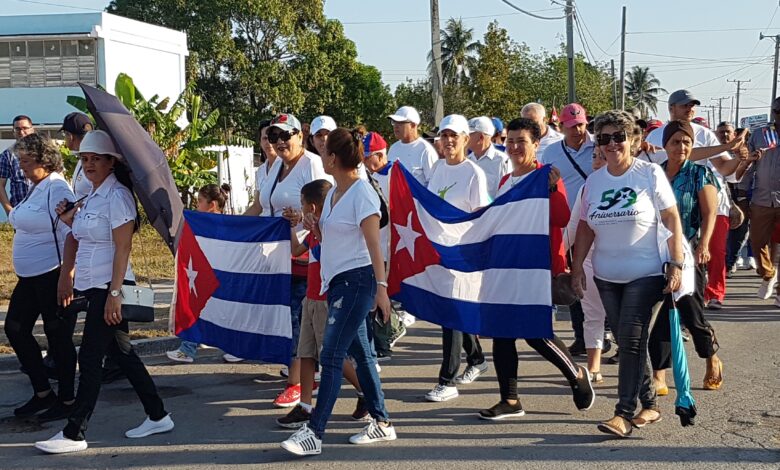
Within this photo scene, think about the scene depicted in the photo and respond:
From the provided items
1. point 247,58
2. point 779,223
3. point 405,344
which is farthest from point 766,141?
point 247,58

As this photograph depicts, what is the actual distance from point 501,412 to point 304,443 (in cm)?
150

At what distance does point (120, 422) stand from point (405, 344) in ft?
10.8

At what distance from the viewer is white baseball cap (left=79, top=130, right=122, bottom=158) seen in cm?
579

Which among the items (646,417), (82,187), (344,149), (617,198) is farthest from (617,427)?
(82,187)

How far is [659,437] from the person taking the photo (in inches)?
222

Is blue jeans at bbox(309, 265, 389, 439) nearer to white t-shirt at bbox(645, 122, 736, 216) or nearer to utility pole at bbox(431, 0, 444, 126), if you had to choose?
white t-shirt at bbox(645, 122, 736, 216)

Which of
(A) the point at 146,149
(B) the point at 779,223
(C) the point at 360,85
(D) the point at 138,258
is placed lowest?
(D) the point at 138,258

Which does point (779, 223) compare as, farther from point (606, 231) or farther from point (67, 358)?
point (67, 358)

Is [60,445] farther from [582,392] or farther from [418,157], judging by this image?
[418,157]

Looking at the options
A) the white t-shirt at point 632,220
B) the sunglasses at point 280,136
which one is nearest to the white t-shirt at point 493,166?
the sunglasses at point 280,136

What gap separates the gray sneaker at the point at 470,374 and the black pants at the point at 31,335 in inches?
115

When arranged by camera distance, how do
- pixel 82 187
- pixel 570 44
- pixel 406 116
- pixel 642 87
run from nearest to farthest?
1. pixel 82 187
2. pixel 406 116
3. pixel 570 44
4. pixel 642 87

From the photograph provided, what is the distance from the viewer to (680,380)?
5.66 m

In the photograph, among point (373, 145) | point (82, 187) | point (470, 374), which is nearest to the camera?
point (470, 374)
